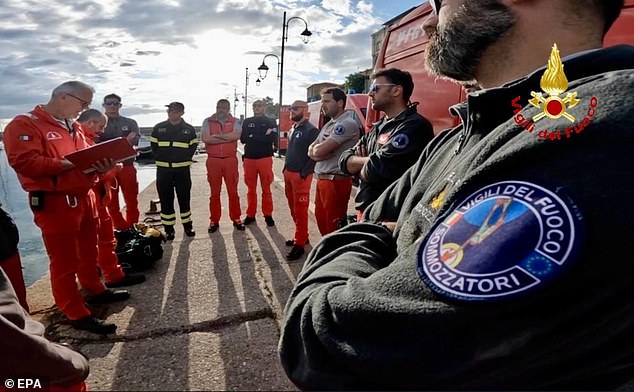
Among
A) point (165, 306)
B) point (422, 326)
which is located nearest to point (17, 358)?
point (422, 326)

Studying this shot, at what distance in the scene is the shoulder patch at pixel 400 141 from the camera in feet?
9.02

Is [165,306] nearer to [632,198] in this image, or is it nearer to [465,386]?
[465,386]

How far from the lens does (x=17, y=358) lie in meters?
1.21

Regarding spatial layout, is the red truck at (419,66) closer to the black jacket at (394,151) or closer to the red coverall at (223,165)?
the black jacket at (394,151)

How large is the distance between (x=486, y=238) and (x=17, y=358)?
144cm

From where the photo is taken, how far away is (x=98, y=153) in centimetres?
311

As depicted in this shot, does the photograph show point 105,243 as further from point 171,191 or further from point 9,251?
point 171,191

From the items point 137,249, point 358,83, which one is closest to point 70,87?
point 137,249

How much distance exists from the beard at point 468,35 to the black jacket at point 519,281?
0.24m

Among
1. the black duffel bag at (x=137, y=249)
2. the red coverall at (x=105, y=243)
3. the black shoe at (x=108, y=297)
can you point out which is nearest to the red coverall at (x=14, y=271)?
the black shoe at (x=108, y=297)

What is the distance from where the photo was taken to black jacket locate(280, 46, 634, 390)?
0.55 m

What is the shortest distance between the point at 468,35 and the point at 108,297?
378 cm

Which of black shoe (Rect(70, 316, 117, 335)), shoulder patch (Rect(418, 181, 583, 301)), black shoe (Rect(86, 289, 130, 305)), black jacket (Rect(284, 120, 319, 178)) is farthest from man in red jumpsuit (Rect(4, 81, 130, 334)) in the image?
shoulder patch (Rect(418, 181, 583, 301))

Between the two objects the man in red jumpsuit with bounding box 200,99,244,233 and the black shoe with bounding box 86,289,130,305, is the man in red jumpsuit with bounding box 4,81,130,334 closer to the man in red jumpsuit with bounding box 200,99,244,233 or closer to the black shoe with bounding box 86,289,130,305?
the black shoe with bounding box 86,289,130,305
